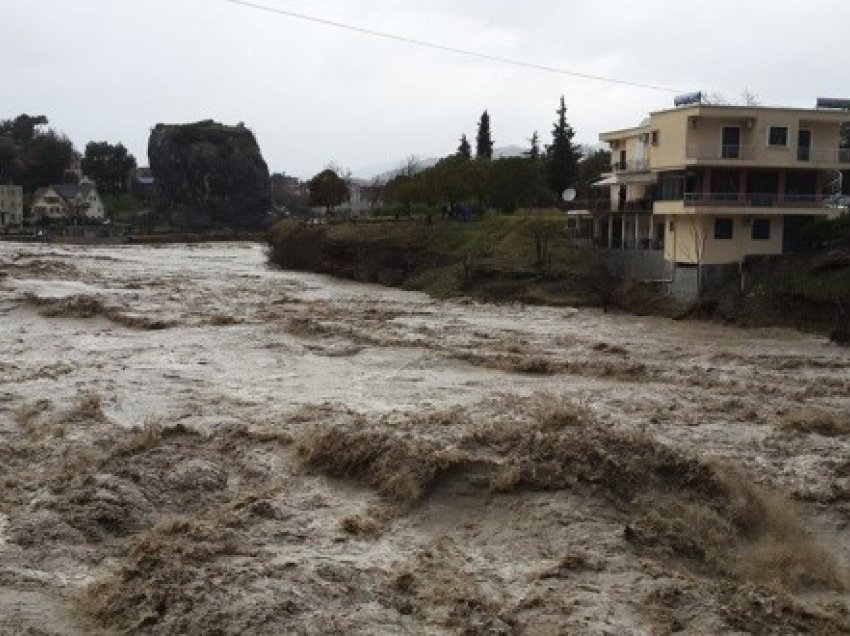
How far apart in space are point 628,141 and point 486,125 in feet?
130

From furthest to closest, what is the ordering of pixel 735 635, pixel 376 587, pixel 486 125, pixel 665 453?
1. pixel 486 125
2. pixel 665 453
3. pixel 376 587
4. pixel 735 635

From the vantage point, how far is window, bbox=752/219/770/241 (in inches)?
1502

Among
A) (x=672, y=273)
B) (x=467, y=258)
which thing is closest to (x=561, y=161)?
(x=467, y=258)

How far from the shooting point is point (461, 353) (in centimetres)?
2612

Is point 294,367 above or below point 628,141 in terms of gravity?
below

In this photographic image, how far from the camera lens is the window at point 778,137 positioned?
37438mm

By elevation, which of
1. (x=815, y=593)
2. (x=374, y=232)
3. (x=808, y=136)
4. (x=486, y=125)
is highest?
(x=486, y=125)

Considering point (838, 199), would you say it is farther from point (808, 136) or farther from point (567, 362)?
point (567, 362)

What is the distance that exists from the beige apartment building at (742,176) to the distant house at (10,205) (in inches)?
3832

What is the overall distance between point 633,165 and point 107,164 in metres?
109

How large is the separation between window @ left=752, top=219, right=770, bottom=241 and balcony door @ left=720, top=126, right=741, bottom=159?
2.99 metres

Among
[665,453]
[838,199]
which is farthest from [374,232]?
[665,453]

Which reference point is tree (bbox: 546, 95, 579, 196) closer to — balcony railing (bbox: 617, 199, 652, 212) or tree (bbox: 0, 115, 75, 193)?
balcony railing (bbox: 617, 199, 652, 212)

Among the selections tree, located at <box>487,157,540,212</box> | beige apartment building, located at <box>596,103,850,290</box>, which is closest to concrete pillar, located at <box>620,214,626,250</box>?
beige apartment building, located at <box>596,103,850,290</box>
